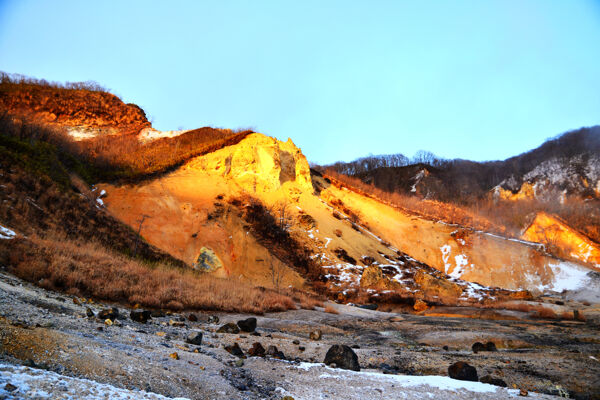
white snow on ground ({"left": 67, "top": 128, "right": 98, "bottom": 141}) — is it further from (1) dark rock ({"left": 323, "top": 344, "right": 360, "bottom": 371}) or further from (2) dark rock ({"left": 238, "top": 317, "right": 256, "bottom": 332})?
(1) dark rock ({"left": 323, "top": 344, "right": 360, "bottom": 371})

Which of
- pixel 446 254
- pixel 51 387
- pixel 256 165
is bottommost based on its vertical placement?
pixel 446 254

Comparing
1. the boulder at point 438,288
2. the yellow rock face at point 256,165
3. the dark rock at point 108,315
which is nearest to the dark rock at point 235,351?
the dark rock at point 108,315

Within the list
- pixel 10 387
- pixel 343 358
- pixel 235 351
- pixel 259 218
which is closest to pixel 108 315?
pixel 235 351

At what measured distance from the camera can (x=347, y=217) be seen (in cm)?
3288

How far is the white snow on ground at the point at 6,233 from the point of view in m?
9.04

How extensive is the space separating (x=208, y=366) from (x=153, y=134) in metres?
39.7

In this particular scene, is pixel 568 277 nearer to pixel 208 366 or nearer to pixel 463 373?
pixel 463 373

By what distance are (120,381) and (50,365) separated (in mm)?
530

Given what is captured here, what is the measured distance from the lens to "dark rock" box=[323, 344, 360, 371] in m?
5.21

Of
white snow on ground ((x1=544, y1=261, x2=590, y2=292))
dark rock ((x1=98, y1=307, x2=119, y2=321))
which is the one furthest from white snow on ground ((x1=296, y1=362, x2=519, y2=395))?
white snow on ground ((x1=544, y1=261, x2=590, y2=292))

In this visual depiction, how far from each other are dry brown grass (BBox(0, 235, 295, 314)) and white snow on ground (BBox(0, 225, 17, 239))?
12.9 inches

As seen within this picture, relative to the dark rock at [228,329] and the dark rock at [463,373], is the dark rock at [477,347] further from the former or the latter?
the dark rock at [228,329]

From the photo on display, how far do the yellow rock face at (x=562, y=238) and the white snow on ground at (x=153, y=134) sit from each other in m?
43.8

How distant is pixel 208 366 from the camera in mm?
4098
